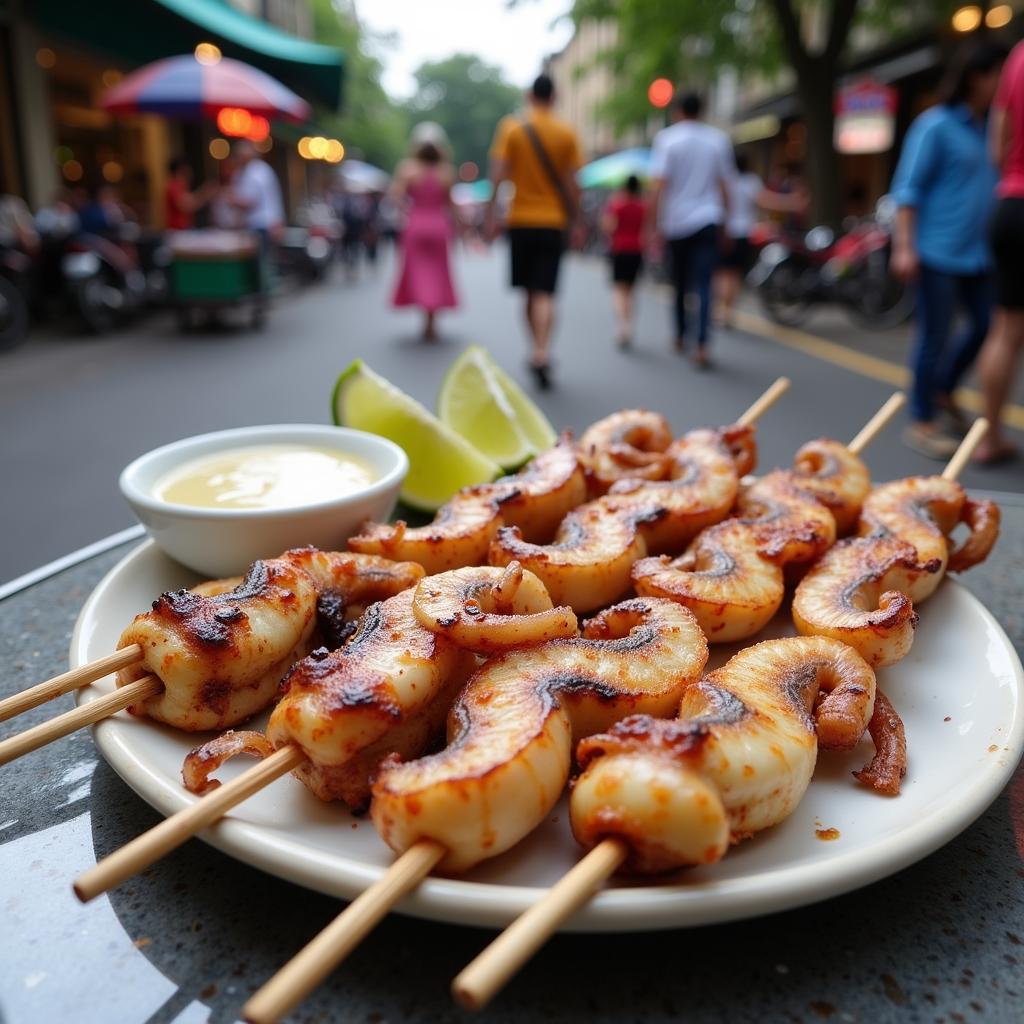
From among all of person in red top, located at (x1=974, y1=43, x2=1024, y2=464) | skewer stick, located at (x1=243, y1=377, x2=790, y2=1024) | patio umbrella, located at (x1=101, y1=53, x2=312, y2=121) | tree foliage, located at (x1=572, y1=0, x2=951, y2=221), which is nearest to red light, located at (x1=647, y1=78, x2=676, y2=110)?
tree foliage, located at (x1=572, y1=0, x2=951, y2=221)

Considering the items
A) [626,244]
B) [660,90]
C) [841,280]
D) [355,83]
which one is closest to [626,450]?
[626,244]

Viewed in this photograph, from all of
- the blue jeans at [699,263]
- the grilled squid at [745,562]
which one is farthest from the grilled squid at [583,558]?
the blue jeans at [699,263]

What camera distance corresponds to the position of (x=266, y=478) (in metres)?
2.24

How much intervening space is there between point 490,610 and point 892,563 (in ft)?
2.77

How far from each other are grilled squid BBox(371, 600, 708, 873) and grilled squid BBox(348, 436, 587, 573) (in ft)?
1.26

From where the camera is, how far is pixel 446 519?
74.0 inches

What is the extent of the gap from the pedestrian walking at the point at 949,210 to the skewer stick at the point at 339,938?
584 centimetres

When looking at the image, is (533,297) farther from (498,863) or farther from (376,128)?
(376,128)

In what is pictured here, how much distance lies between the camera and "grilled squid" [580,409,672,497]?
2.21 m

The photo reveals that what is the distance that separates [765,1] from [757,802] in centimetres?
1830

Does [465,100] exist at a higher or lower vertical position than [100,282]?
higher

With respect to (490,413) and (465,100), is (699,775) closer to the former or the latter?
(490,413)

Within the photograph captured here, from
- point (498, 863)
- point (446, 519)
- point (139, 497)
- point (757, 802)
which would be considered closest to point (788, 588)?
point (446, 519)

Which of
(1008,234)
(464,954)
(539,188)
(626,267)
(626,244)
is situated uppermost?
(539,188)
